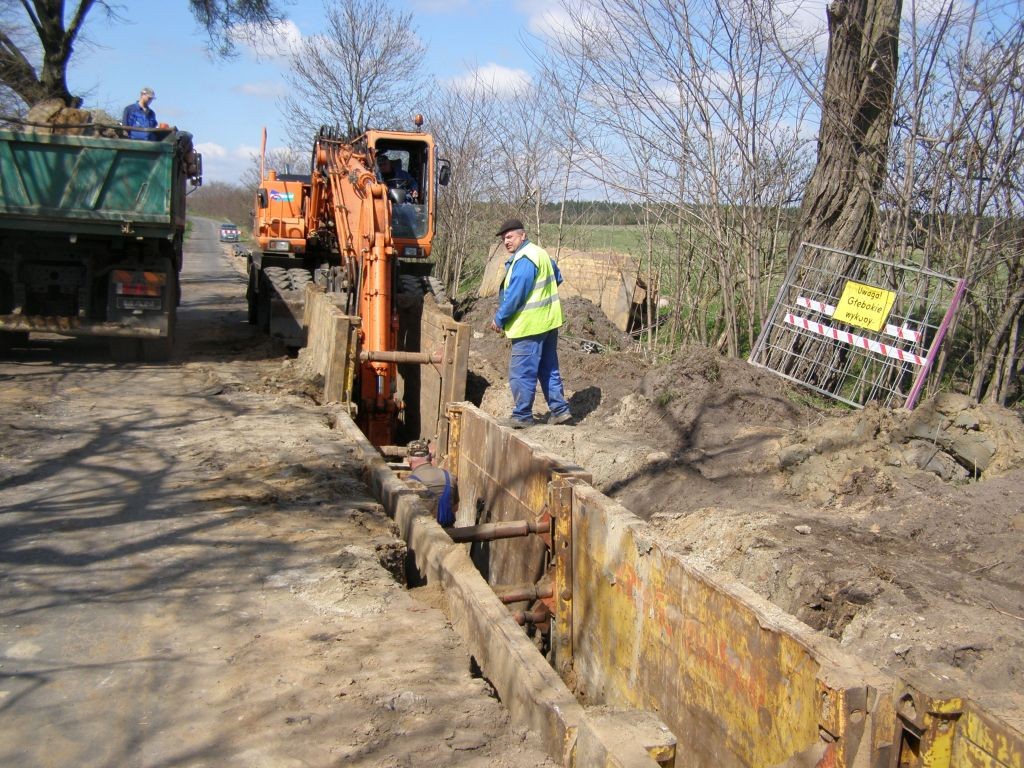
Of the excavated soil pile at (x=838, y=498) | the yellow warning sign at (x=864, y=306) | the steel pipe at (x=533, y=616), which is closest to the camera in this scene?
the excavated soil pile at (x=838, y=498)

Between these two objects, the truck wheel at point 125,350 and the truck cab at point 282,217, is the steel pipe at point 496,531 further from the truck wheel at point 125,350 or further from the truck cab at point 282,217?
the truck cab at point 282,217

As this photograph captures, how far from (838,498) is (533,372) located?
291 centimetres

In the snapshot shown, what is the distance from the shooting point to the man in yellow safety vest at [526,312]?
802cm

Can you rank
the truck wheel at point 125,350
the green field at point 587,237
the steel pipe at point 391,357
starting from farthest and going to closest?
the green field at point 587,237 → the truck wheel at point 125,350 → the steel pipe at point 391,357

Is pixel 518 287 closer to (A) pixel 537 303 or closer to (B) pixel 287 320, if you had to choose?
(A) pixel 537 303

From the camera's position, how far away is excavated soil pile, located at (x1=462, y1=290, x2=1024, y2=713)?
4.52 metres

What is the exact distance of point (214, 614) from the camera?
4281mm

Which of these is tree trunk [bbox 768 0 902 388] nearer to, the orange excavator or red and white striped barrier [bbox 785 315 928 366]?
red and white striped barrier [bbox 785 315 928 366]

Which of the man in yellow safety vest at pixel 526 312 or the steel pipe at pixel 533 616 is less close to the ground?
the man in yellow safety vest at pixel 526 312

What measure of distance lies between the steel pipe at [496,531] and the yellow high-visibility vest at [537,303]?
2.86m

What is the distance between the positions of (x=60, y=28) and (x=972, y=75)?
16.8m

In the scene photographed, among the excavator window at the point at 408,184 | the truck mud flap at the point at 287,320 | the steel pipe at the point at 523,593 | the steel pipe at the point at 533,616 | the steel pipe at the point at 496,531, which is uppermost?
the excavator window at the point at 408,184

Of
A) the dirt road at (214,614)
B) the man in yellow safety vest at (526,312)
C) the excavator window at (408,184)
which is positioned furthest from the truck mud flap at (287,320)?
the man in yellow safety vest at (526,312)

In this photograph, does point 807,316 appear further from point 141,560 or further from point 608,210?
point 141,560
